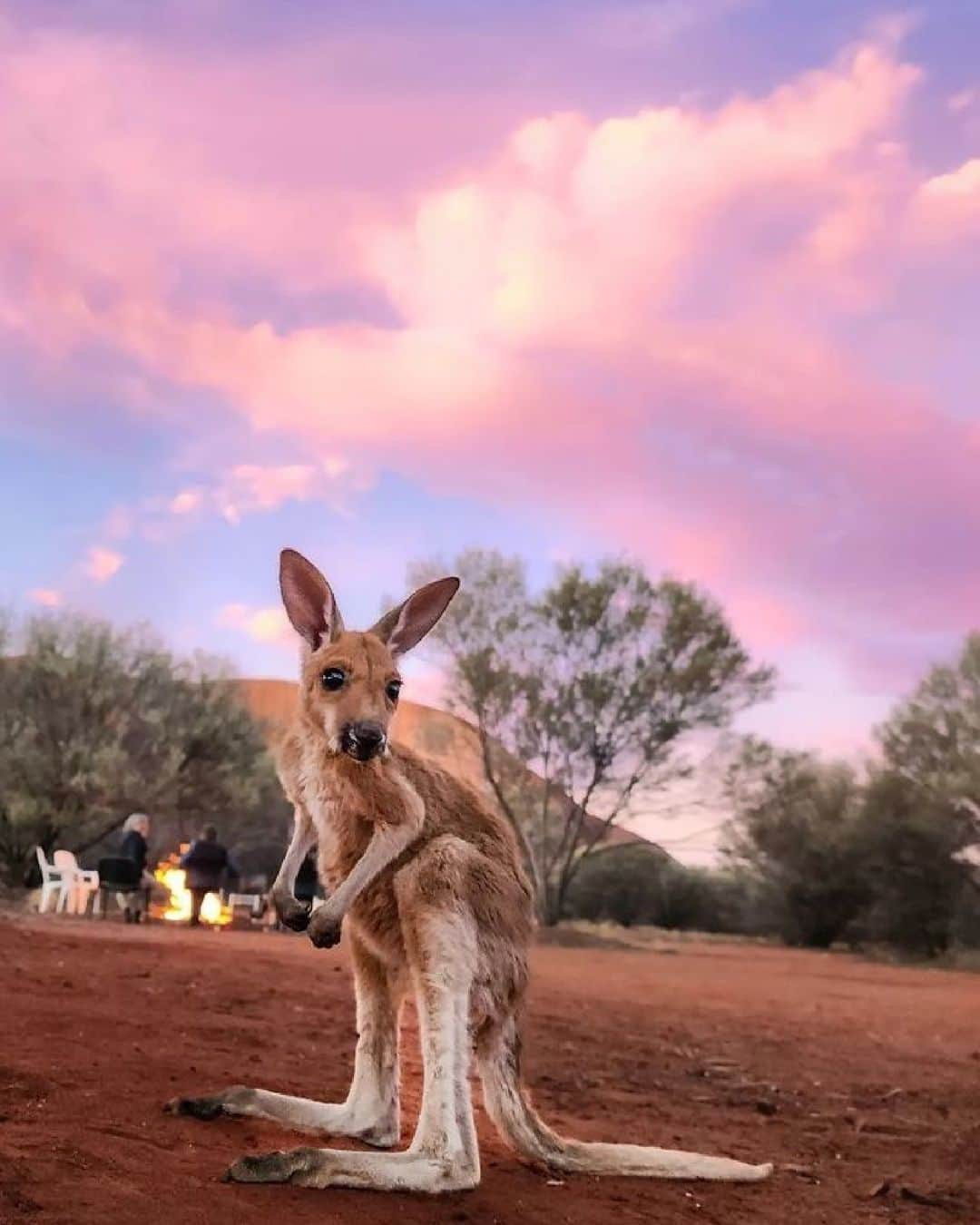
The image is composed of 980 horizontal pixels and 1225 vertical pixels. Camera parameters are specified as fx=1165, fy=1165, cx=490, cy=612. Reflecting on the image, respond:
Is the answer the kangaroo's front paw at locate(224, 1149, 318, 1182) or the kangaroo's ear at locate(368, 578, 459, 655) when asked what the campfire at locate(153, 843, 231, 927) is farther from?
the kangaroo's front paw at locate(224, 1149, 318, 1182)

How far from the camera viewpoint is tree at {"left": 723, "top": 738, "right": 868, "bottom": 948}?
85.3 ft

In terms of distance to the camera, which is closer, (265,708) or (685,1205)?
Result: (685,1205)

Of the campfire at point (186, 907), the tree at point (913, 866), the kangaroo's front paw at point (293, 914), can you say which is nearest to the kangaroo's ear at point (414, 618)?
the kangaroo's front paw at point (293, 914)

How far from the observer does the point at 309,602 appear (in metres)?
3.74

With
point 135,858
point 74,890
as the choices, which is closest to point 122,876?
point 135,858

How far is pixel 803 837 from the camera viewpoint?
26.5 meters

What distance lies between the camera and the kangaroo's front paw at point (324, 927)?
331cm

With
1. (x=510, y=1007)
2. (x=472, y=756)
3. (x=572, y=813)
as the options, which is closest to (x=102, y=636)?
(x=472, y=756)

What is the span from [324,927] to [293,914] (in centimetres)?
16

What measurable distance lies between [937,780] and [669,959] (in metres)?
8.69

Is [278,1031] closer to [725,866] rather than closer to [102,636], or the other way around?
[102,636]

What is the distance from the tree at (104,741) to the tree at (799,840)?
11.1 metres

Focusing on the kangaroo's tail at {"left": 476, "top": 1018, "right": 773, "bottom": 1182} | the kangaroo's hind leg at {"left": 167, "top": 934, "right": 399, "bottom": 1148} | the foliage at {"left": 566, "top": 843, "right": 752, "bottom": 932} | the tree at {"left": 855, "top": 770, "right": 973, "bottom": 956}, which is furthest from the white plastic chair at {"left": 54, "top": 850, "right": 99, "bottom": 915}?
the tree at {"left": 855, "top": 770, "right": 973, "bottom": 956}

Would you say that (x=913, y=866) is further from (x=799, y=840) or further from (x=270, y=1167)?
(x=270, y=1167)
